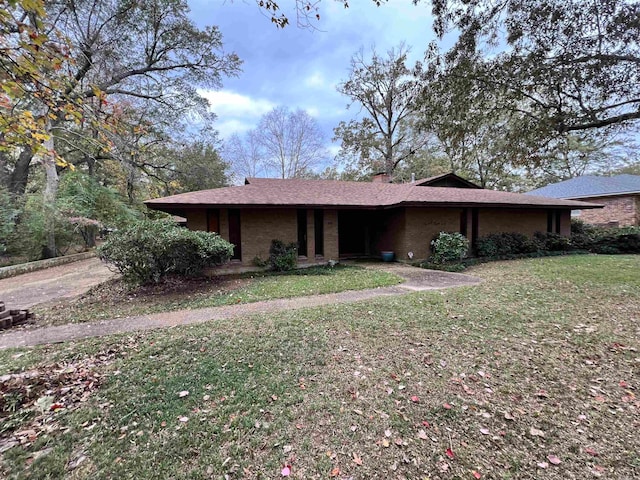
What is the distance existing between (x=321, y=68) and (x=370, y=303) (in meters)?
8.08

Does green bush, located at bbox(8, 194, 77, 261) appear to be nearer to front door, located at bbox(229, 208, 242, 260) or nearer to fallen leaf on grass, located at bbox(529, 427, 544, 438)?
front door, located at bbox(229, 208, 242, 260)

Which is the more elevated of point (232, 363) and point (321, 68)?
point (321, 68)

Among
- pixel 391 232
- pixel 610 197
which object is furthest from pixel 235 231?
pixel 610 197

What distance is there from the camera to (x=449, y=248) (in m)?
11.4

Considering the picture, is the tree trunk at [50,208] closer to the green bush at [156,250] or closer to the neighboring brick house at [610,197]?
the green bush at [156,250]

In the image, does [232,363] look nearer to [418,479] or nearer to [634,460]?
[418,479]

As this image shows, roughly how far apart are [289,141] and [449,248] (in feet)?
66.7

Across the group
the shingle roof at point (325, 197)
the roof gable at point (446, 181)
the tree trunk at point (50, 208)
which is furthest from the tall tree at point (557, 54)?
the tree trunk at point (50, 208)

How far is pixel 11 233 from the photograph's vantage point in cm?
1194

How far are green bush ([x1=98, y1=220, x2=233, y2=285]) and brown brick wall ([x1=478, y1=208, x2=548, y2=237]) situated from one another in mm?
11401

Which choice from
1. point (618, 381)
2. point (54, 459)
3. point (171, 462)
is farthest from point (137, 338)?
point (618, 381)

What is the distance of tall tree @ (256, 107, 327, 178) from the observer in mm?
26906

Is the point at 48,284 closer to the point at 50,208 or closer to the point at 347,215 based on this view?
the point at 50,208

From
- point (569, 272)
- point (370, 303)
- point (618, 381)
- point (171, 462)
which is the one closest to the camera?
point (171, 462)
